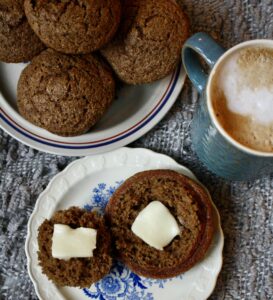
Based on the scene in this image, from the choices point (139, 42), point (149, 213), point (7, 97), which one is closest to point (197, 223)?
point (149, 213)

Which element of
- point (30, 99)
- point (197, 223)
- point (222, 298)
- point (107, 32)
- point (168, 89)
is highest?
point (107, 32)

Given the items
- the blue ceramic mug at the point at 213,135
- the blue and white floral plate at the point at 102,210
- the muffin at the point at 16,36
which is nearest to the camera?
the blue ceramic mug at the point at 213,135

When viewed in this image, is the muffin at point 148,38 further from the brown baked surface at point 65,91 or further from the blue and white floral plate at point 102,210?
the blue and white floral plate at point 102,210

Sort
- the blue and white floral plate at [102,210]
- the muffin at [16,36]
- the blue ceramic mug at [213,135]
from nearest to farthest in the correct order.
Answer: the blue ceramic mug at [213,135] < the muffin at [16,36] < the blue and white floral plate at [102,210]

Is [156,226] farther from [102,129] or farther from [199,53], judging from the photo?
[199,53]

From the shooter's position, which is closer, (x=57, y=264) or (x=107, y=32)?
(x=107, y=32)

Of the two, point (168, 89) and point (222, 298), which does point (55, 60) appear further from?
point (222, 298)

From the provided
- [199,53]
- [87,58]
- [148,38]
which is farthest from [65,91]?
[199,53]

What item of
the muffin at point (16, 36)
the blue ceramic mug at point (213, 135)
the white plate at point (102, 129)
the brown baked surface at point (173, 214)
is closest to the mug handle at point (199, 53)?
the blue ceramic mug at point (213, 135)
